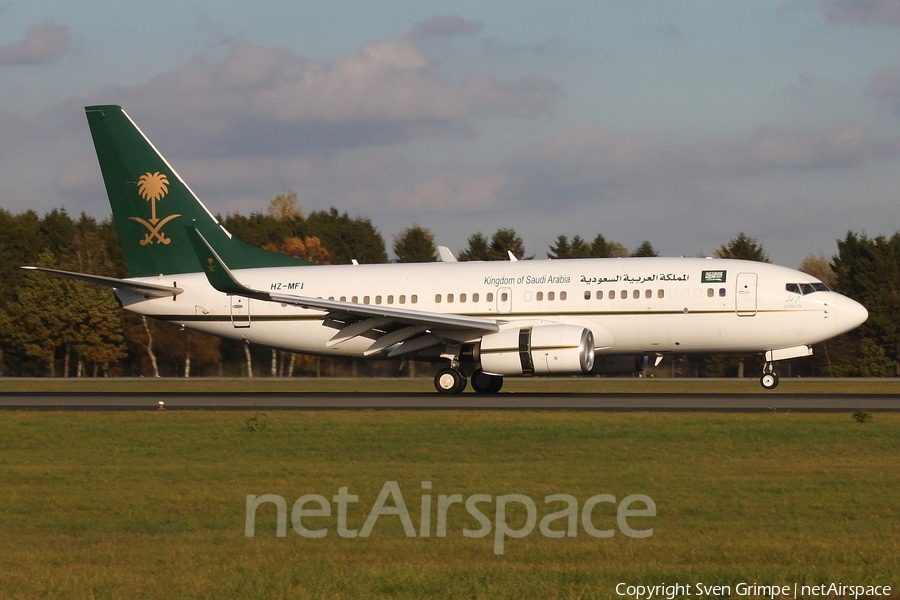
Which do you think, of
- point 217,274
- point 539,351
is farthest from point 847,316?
point 217,274

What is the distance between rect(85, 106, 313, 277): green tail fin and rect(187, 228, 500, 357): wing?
545 centimetres

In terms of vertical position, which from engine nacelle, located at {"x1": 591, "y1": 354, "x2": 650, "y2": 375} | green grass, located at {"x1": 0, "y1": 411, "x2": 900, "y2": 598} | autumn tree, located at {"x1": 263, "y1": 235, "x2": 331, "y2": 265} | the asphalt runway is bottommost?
green grass, located at {"x1": 0, "y1": 411, "x2": 900, "y2": 598}

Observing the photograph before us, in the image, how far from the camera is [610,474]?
50.0 ft

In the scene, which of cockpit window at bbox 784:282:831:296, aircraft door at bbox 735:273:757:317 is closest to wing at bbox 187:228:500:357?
aircraft door at bbox 735:273:757:317

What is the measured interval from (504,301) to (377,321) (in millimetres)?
3874

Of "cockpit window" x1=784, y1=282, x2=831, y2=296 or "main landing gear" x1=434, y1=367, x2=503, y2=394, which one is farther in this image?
"main landing gear" x1=434, y1=367, x2=503, y2=394

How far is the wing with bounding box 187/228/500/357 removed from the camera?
103ft

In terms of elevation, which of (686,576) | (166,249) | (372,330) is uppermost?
(166,249)

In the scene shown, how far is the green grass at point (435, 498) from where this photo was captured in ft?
30.3

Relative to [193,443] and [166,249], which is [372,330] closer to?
[166,249]

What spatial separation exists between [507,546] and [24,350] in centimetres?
6383

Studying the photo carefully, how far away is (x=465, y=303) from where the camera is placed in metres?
34.1

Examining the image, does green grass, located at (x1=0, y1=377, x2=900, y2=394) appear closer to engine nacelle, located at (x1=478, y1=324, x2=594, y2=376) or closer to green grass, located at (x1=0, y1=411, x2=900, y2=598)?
engine nacelle, located at (x1=478, y1=324, x2=594, y2=376)

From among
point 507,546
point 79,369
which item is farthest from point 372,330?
point 79,369
